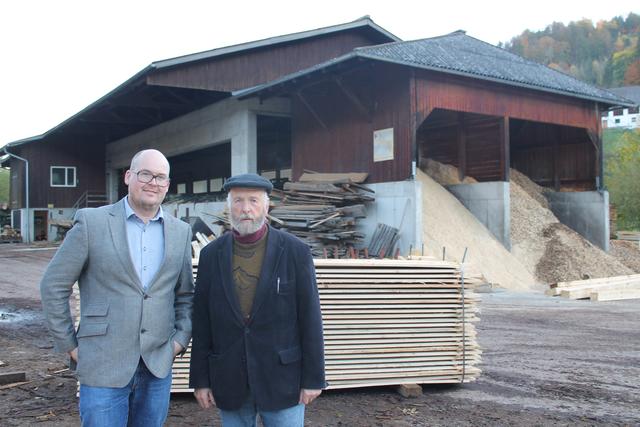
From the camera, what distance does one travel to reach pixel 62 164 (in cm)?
3550

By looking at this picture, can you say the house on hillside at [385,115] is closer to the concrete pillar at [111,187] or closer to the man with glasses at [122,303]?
the concrete pillar at [111,187]

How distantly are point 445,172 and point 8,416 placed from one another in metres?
18.5

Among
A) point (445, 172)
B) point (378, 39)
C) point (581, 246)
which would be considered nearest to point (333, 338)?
point (581, 246)

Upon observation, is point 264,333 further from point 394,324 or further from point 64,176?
point 64,176

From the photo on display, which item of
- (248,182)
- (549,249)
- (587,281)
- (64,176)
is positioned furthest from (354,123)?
(64,176)

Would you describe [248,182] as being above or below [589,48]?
below

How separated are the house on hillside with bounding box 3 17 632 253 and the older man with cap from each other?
13.2 metres

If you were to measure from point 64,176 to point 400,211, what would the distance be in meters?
25.7

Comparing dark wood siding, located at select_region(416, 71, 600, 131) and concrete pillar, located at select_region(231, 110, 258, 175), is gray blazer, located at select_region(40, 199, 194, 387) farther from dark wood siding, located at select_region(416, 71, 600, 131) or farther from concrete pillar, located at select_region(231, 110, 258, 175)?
concrete pillar, located at select_region(231, 110, 258, 175)

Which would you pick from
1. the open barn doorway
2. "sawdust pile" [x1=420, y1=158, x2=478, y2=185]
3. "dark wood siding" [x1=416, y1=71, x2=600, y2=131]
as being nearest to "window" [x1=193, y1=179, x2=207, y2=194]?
the open barn doorway

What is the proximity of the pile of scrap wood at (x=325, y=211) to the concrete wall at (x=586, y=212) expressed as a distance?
8971 mm

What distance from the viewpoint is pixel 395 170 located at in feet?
55.9

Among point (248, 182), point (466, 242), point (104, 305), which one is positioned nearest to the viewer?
point (104, 305)

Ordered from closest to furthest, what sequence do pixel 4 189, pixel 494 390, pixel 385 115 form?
pixel 494 390 < pixel 385 115 < pixel 4 189
